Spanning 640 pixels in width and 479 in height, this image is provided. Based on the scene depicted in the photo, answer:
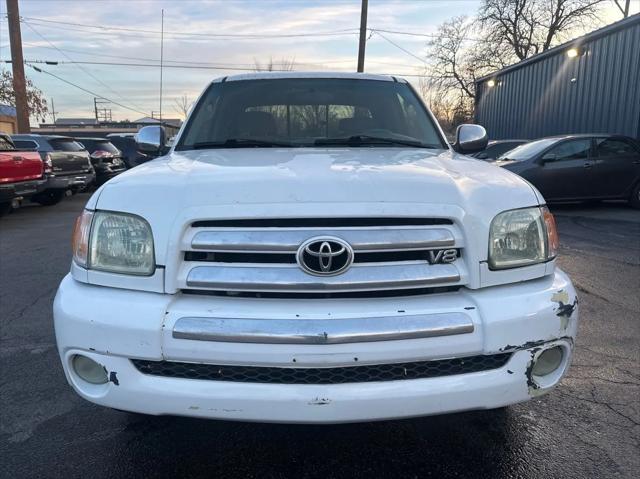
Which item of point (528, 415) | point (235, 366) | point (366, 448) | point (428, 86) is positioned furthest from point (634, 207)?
point (428, 86)

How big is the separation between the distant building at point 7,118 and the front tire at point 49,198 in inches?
955

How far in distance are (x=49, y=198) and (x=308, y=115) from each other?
11577 millimetres

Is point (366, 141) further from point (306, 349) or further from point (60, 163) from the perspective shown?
point (60, 163)

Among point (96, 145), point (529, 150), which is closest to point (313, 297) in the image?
point (529, 150)

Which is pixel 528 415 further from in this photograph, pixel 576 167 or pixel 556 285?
pixel 576 167

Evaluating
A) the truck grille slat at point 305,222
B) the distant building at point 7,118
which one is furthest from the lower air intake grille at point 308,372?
the distant building at point 7,118

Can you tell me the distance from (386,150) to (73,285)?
1763mm

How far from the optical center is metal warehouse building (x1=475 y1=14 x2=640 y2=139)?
14.1 metres

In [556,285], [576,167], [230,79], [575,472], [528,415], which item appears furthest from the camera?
[576,167]

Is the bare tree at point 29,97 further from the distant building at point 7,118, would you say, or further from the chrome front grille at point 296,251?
the chrome front grille at point 296,251

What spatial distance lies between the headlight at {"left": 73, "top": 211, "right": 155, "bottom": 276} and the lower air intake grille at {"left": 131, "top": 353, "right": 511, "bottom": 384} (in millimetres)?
378

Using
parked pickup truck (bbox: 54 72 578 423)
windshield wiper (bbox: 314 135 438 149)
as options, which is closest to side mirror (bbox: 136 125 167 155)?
windshield wiper (bbox: 314 135 438 149)

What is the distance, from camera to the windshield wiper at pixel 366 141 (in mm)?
3170

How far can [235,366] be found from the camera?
1859 mm
